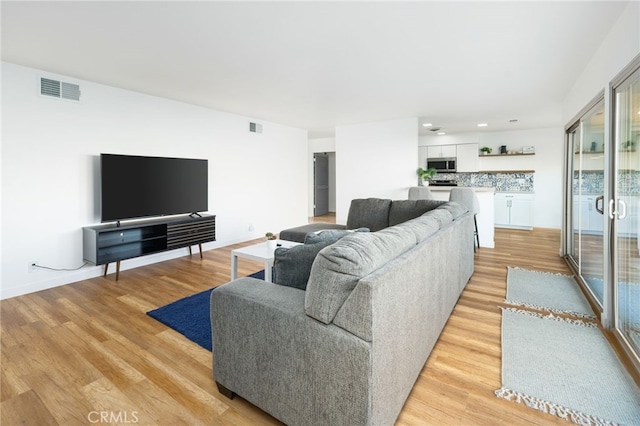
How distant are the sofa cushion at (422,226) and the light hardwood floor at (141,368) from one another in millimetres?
857

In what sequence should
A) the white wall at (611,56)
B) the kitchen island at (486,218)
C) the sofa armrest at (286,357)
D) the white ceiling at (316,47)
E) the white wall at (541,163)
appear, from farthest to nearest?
the white wall at (541,163) → the kitchen island at (486,218) → the white ceiling at (316,47) → the white wall at (611,56) → the sofa armrest at (286,357)

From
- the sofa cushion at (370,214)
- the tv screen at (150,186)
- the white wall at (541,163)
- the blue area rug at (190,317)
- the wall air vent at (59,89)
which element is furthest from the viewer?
the white wall at (541,163)

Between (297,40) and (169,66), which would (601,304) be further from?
(169,66)

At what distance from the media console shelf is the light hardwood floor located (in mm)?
447

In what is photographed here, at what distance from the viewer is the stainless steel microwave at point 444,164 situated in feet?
27.0

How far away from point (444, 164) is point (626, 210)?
6.24 meters

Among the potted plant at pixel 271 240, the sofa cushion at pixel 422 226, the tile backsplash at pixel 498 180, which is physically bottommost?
the potted plant at pixel 271 240

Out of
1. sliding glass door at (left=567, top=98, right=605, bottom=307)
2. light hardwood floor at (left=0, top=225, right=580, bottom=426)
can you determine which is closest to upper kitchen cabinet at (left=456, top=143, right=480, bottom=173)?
sliding glass door at (left=567, top=98, right=605, bottom=307)

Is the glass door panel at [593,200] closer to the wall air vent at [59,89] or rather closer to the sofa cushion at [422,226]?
the sofa cushion at [422,226]

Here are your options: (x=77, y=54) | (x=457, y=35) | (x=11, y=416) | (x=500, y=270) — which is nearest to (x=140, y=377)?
(x=11, y=416)

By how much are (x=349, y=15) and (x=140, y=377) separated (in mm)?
2847

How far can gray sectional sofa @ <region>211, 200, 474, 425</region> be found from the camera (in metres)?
1.28

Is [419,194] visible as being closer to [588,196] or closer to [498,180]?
[588,196]
